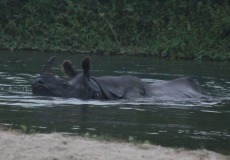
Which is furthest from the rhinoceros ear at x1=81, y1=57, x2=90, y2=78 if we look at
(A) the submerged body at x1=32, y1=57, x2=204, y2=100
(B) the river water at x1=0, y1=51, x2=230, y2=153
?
(B) the river water at x1=0, y1=51, x2=230, y2=153

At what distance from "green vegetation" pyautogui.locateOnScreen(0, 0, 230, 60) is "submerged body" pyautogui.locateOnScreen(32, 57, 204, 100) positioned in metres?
12.6

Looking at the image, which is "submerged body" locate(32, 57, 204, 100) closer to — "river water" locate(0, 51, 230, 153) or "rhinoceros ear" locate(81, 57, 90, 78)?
"rhinoceros ear" locate(81, 57, 90, 78)

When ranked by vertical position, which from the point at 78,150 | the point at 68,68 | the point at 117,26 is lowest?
the point at 78,150

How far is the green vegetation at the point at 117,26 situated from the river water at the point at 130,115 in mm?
9117

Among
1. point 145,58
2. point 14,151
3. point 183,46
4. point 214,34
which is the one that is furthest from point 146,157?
point 214,34

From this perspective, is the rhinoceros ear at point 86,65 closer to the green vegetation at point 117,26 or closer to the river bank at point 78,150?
the river bank at point 78,150

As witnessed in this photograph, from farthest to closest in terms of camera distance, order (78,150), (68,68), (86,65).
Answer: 1. (68,68)
2. (86,65)
3. (78,150)

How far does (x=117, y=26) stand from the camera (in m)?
31.7

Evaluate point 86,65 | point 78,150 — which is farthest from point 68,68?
point 78,150

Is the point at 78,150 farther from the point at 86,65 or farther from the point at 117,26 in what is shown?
the point at 117,26

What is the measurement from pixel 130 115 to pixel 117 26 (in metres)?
19.0

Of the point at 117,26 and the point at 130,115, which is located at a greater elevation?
the point at 117,26

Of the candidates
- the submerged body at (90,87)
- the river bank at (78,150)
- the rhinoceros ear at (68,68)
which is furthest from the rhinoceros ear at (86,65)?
the river bank at (78,150)

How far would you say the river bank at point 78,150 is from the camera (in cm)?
837
